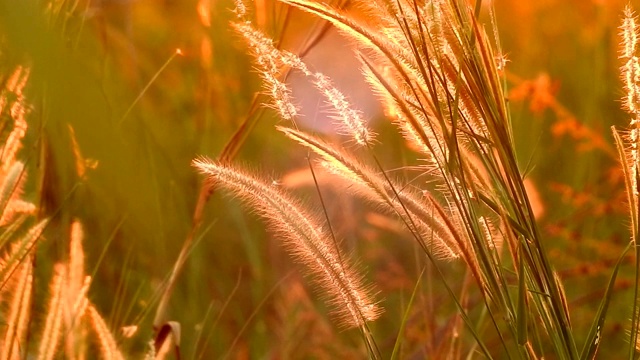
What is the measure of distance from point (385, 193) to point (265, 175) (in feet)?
3.04

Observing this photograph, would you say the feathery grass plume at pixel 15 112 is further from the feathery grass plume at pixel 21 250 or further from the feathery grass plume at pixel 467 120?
the feathery grass plume at pixel 467 120

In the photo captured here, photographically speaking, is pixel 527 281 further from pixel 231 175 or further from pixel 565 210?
pixel 565 210

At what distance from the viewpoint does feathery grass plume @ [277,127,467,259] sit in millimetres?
698

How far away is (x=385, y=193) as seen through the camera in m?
0.71

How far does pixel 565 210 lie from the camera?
1.79 meters

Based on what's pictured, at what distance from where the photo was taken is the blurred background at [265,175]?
106 centimetres

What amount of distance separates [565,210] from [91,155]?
1.54 metres

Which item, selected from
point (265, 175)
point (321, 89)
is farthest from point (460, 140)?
point (265, 175)

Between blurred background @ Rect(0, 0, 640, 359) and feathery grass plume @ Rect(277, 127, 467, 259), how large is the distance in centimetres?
19

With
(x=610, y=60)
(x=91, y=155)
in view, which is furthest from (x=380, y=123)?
(x=91, y=155)

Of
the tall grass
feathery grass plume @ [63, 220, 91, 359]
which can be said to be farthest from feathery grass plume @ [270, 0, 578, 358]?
feathery grass plume @ [63, 220, 91, 359]

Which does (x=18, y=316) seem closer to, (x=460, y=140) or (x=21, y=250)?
(x=21, y=250)

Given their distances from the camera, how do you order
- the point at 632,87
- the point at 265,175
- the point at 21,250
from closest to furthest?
the point at 632,87, the point at 21,250, the point at 265,175

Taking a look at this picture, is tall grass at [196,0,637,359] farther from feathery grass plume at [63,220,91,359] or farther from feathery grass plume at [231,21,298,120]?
feathery grass plume at [63,220,91,359]
